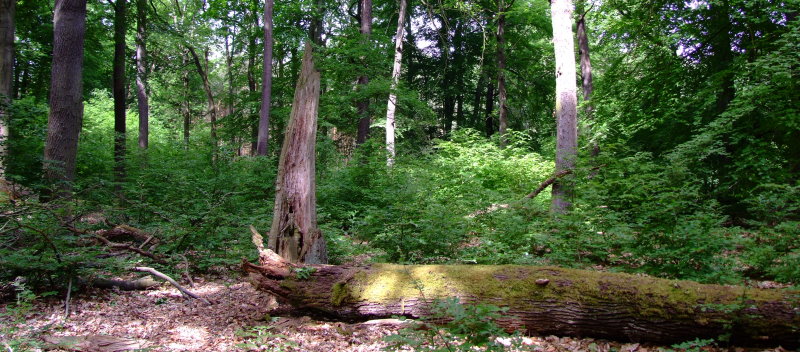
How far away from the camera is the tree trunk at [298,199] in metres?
5.54

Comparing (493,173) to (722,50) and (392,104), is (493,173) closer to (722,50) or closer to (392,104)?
(392,104)

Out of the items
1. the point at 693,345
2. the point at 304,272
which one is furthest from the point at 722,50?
the point at 304,272

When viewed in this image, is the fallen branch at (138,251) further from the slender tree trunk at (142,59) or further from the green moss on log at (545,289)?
the slender tree trunk at (142,59)

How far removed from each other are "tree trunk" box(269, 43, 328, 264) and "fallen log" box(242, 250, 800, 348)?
1.81 feet

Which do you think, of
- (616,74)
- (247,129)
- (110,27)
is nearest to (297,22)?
(247,129)

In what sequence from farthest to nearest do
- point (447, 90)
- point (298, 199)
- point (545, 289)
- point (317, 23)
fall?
point (447, 90)
point (317, 23)
point (298, 199)
point (545, 289)

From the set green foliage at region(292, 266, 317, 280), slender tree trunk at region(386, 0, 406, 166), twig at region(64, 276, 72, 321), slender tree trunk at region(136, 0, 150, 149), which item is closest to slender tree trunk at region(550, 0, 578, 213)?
green foliage at region(292, 266, 317, 280)

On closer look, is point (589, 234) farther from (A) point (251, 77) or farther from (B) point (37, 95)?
(B) point (37, 95)

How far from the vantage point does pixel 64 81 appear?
25.6 feet

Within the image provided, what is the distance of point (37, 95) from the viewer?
18125 mm

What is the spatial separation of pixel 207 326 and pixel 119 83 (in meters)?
10.4

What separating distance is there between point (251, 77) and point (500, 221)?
19.3 meters

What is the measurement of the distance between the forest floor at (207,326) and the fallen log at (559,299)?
123 mm

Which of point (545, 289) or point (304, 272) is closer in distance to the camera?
point (545, 289)
